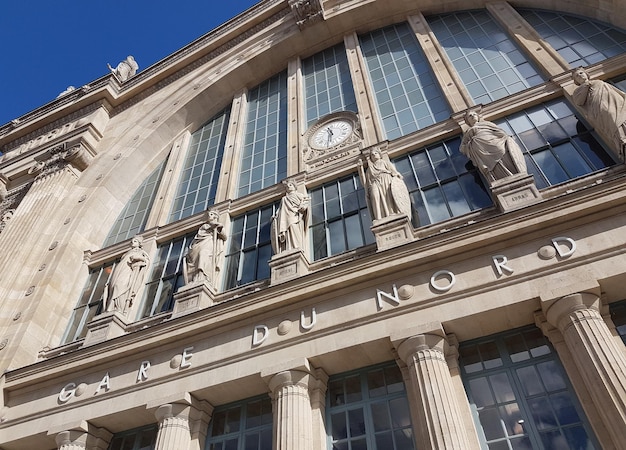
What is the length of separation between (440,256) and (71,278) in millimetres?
14384

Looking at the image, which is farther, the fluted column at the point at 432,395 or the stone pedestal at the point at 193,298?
the stone pedestal at the point at 193,298

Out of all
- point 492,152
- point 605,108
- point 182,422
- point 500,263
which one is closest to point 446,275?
point 500,263

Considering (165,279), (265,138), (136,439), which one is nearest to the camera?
(136,439)

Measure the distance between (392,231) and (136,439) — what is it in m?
8.73

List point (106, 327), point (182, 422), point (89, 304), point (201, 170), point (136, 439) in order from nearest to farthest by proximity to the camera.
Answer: point (182, 422) < point (136, 439) < point (106, 327) < point (89, 304) < point (201, 170)

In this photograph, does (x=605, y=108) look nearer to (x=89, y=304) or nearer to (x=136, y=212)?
(x=89, y=304)

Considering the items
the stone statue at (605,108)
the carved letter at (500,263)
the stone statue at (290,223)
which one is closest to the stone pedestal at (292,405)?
the stone statue at (290,223)

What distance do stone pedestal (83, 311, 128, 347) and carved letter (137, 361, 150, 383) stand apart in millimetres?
2309

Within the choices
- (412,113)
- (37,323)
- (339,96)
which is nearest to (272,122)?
(339,96)

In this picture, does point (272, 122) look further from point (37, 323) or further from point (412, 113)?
point (37, 323)

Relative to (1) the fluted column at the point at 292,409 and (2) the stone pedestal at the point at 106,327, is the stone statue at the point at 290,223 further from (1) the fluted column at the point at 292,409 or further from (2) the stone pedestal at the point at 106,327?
(2) the stone pedestal at the point at 106,327

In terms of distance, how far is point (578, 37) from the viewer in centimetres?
1775

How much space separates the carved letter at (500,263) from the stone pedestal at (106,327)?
1107cm

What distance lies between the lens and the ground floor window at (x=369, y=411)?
9.77 meters
